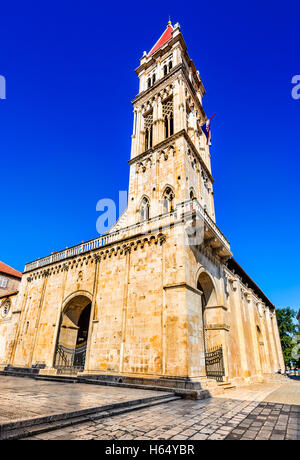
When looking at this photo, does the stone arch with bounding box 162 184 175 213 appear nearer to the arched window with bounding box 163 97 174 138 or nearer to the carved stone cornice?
the carved stone cornice

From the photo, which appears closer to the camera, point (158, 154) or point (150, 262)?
point (150, 262)

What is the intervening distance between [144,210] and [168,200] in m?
2.20

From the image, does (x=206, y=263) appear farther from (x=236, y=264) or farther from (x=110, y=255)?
(x=236, y=264)

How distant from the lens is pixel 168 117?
70.2ft

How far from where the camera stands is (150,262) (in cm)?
1390

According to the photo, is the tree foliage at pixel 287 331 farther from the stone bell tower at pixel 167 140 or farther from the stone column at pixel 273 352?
the stone bell tower at pixel 167 140

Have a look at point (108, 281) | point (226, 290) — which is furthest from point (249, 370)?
point (108, 281)

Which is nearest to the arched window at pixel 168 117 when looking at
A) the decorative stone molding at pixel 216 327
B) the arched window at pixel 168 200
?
the arched window at pixel 168 200

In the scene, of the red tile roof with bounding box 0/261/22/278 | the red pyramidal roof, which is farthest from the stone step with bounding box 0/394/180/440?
the red tile roof with bounding box 0/261/22/278

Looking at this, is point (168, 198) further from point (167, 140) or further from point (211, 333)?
point (211, 333)

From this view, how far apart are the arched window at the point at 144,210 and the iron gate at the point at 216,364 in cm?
962

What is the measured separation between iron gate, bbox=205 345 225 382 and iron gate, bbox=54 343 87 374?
25.6ft

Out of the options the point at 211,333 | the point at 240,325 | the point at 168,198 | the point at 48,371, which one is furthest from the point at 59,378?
the point at 240,325
